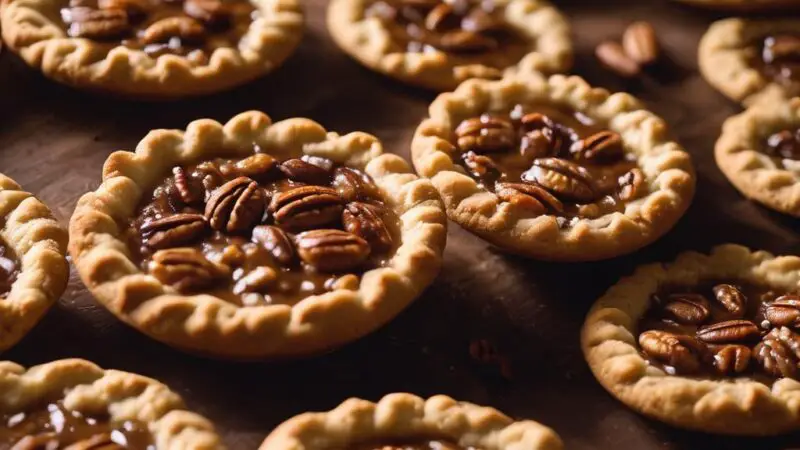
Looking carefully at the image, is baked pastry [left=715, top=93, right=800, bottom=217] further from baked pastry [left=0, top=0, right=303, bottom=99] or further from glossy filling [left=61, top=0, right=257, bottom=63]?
glossy filling [left=61, top=0, right=257, bottom=63]

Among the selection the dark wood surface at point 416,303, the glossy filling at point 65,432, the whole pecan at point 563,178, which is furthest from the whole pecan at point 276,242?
the whole pecan at point 563,178

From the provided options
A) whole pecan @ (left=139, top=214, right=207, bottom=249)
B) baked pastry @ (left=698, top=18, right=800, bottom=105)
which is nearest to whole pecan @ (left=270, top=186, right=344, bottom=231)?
whole pecan @ (left=139, top=214, right=207, bottom=249)

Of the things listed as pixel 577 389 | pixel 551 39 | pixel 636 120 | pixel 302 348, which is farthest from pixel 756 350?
pixel 551 39

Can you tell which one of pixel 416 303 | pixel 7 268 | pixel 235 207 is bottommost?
pixel 416 303

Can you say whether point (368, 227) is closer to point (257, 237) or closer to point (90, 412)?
point (257, 237)

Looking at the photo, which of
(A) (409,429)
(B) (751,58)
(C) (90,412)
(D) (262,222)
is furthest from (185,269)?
(B) (751,58)

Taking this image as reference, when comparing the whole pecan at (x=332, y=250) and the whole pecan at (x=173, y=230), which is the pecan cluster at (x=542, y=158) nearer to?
the whole pecan at (x=332, y=250)
